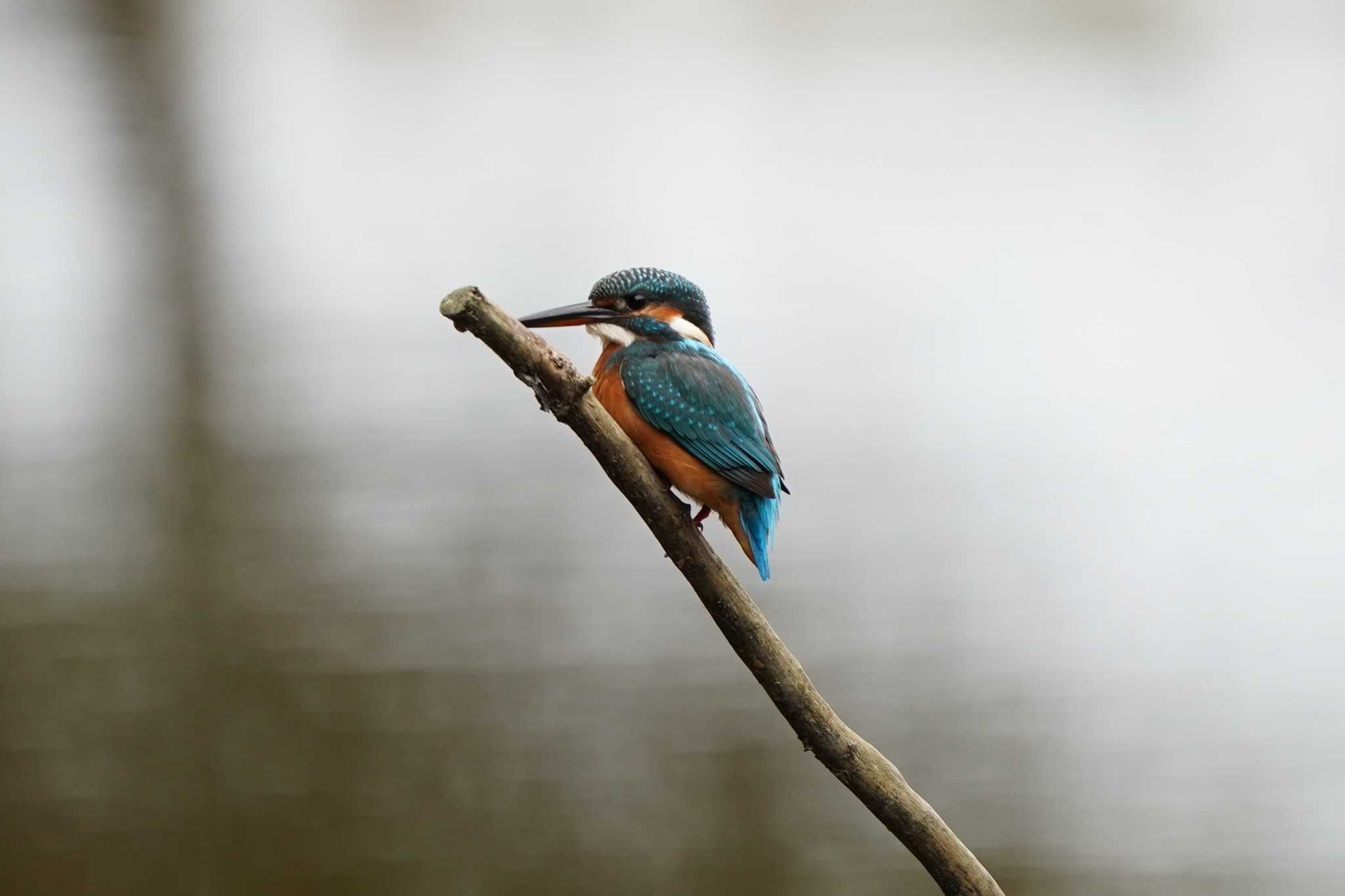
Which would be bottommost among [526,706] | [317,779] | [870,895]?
[870,895]

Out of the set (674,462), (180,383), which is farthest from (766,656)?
(180,383)

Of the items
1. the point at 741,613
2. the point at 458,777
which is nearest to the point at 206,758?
the point at 458,777

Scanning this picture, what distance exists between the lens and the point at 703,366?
1063 millimetres

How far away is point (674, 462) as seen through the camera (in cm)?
101

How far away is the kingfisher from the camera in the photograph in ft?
3.25

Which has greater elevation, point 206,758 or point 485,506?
point 485,506

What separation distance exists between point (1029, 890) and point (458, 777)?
5.15ft

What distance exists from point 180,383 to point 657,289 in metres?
2.16

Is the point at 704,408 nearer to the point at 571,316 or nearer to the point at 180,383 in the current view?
the point at 571,316

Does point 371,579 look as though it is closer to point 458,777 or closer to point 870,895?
point 458,777

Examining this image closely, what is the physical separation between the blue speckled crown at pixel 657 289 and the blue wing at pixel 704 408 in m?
0.07

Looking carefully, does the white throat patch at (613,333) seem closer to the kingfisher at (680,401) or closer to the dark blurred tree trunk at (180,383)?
the kingfisher at (680,401)

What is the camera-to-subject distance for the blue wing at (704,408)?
982mm

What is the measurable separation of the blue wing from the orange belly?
1cm
